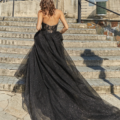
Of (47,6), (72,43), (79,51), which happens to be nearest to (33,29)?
(72,43)

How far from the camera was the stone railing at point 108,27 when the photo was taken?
266 inches

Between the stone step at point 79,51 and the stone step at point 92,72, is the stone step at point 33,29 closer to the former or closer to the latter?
the stone step at point 79,51

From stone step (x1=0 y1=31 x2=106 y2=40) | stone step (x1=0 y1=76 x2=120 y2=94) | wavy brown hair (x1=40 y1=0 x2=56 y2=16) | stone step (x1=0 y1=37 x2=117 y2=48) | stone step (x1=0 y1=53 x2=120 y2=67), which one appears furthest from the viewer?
stone step (x1=0 y1=31 x2=106 y2=40)

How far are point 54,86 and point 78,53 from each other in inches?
104

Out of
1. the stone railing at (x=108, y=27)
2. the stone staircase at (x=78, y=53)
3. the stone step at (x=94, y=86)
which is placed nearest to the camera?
the stone step at (x=94, y=86)

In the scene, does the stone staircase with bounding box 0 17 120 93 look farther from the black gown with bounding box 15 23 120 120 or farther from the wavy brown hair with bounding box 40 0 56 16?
the wavy brown hair with bounding box 40 0 56 16

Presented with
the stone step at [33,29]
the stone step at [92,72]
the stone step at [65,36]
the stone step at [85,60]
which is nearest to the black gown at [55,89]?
the stone step at [92,72]

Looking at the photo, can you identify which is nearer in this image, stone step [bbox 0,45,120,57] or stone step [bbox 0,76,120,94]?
stone step [bbox 0,76,120,94]

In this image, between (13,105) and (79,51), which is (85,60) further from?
(13,105)

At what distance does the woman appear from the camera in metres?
2.40

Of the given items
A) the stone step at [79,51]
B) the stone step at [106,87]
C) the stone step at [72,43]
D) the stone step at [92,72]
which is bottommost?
the stone step at [106,87]

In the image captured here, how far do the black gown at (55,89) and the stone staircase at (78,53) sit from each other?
2.73 ft

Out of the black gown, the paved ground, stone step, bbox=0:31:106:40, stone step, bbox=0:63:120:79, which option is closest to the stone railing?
stone step, bbox=0:31:106:40

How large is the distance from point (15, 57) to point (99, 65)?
2.66m
